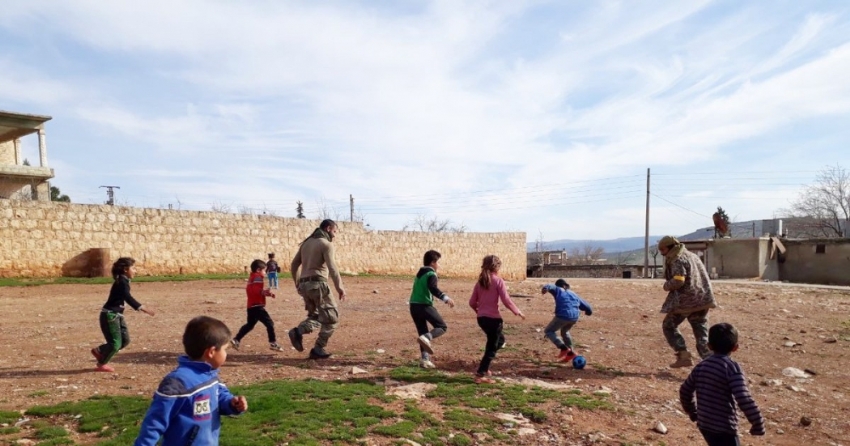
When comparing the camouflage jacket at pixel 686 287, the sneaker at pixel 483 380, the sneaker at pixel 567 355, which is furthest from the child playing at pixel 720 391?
the sneaker at pixel 567 355

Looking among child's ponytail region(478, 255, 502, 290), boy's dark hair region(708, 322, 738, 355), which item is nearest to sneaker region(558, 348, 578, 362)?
child's ponytail region(478, 255, 502, 290)

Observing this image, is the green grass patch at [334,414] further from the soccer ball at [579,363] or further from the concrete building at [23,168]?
the concrete building at [23,168]

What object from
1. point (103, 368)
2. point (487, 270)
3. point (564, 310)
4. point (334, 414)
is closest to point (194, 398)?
point (334, 414)

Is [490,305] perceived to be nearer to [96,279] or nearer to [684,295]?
[684,295]

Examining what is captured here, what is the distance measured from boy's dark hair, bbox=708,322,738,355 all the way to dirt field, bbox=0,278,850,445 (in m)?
1.68

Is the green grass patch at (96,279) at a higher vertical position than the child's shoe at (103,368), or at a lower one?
higher

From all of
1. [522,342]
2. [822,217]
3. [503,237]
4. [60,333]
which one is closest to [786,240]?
[503,237]

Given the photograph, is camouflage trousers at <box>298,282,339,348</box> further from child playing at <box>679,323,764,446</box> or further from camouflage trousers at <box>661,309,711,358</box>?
child playing at <box>679,323,764,446</box>

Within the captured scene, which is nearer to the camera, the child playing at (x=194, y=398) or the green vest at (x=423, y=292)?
the child playing at (x=194, y=398)

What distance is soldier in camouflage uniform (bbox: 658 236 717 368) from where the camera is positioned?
7602mm

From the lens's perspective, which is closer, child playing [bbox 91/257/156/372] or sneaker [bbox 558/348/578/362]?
child playing [bbox 91/257/156/372]

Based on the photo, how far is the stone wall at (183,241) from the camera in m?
17.7

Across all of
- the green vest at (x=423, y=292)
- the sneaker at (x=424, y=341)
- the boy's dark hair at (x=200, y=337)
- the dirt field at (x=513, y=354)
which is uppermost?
the boy's dark hair at (x=200, y=337)

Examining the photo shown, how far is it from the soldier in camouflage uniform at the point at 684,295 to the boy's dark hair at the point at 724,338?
11.5 feet
